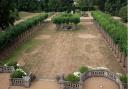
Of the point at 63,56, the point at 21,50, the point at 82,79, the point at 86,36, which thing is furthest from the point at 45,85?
the point at 86,36

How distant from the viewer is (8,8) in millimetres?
44875

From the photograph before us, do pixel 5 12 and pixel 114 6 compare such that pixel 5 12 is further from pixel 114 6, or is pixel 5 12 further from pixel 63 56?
pixel 114 6

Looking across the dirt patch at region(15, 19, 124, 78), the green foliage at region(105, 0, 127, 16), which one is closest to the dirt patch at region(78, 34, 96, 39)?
the dirt patch at region(15, 19, 124, 78)

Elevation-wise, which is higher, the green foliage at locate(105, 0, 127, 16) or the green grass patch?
the green foliage at locate(105, 0, 127, 16)

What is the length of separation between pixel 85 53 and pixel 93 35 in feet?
54.1

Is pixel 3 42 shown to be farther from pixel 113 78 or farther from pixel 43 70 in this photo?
pixel 113 78

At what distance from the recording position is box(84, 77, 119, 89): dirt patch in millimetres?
24672

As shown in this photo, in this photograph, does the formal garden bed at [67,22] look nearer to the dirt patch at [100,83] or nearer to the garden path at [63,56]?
the garden path at [63,56]

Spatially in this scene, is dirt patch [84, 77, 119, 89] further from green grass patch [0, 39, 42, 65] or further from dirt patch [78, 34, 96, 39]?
dirt patch [78, 34, 96, 39]

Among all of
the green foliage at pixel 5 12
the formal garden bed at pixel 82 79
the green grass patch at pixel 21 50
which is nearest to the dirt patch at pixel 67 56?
the green grass patch at pixel 21 50

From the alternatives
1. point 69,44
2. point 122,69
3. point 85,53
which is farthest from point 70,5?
point 122,69

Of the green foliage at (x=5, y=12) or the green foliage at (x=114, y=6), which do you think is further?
the green foliage at (x=114, y=6)

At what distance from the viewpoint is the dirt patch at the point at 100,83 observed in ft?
80.9

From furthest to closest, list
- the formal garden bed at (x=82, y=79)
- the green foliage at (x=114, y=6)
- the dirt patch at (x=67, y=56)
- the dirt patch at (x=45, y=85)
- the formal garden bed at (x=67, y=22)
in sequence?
the green foliage at (x=114, y=6), the formal garden bed at (x=67, y=22), the dirt patch at (x=67, y=56), the dirt patch at (x=45, y=85), the formal garden bed at (x=82, y=79)
